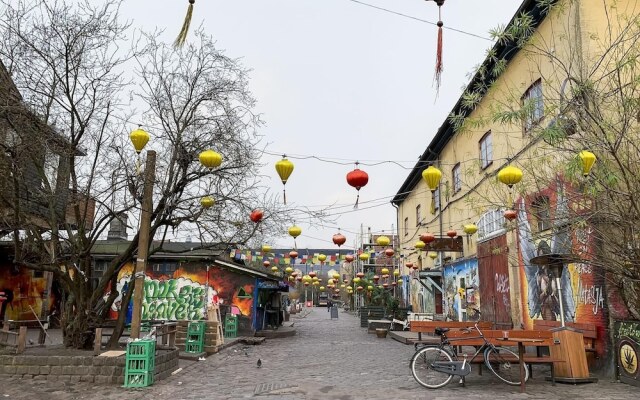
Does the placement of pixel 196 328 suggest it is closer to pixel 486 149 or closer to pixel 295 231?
pixel 295 231

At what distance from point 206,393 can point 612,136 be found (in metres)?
7.89

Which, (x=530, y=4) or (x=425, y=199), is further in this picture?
(x=425, y=199)

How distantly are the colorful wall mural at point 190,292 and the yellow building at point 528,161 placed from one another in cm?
847

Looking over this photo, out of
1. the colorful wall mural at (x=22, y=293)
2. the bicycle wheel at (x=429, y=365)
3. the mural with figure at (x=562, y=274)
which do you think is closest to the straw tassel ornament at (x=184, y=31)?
the mural with figure at (x=562, y=274)

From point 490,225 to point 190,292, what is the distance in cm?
1238

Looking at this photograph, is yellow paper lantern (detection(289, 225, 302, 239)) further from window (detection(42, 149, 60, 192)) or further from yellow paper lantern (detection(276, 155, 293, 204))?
window (detection(42, 149, 60, 192))

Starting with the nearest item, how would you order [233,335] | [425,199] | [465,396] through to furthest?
[465,396] → [233,335] → [425,199]

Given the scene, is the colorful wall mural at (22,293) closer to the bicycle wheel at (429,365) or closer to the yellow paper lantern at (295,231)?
the yellow paper lantern at (295,231)

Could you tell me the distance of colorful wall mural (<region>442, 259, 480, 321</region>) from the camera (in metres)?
17.8

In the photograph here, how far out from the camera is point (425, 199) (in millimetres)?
26062

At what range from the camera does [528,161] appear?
11.0 metres

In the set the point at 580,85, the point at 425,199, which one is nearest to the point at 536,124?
the point at 580,85

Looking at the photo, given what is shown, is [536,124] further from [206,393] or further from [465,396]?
[206,393]

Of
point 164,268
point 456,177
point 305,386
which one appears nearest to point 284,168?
point 305,386
